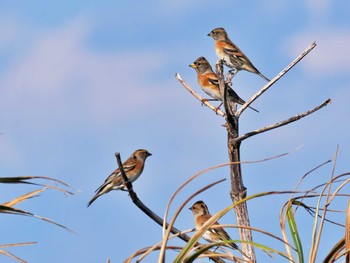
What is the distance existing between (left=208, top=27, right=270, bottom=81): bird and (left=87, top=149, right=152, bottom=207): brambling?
3630 mm

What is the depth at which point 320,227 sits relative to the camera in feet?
11.5

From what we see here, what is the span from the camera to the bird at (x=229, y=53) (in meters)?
13.8

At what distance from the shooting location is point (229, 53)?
14.1 m

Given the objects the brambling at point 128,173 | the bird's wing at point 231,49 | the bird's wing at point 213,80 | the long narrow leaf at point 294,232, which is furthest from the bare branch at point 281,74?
the bird's wing at point 231,49

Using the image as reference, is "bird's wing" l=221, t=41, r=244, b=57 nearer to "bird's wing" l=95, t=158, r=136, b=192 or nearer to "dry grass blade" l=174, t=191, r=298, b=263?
"bird's wing" l=95, t=158, r=136, b=192

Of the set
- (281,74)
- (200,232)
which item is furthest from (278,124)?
(200,232)

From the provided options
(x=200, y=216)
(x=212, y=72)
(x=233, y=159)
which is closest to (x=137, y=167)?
(x=200, y=216)

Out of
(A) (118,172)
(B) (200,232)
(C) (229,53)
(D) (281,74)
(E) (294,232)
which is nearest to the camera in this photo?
(B) (200,232)

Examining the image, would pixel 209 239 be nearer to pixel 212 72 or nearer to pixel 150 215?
pixel 150 215

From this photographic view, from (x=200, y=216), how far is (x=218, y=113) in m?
1.60

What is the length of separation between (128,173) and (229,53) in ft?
15.0

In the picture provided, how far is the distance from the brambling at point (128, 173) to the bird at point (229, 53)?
11.9 ft

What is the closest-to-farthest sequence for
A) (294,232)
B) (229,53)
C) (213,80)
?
1. (294,232)
2. (213,80)
3. (229,53)

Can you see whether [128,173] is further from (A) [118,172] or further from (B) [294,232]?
(B) [294,232]
